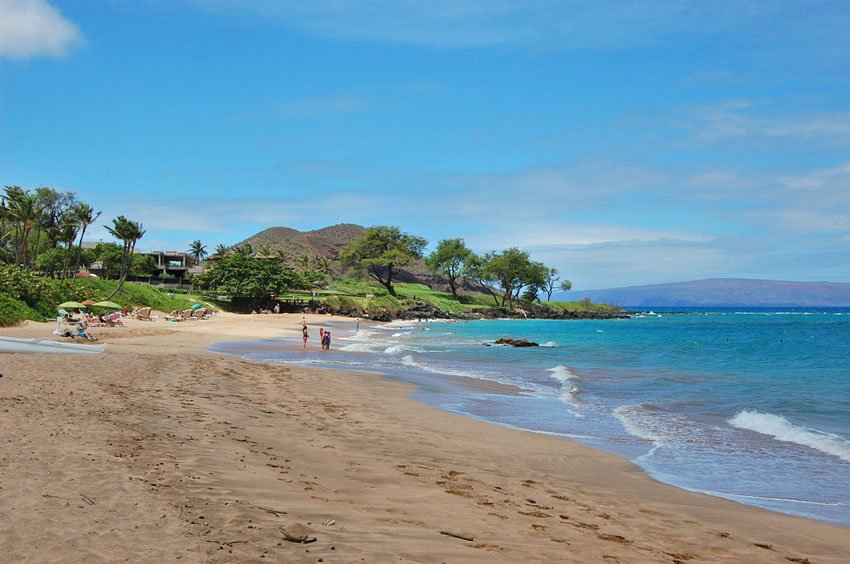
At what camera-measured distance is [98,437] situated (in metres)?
7.98

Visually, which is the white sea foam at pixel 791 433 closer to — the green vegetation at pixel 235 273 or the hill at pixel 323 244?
the green vegetation at pixel 235 273

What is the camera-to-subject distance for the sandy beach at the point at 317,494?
16.2 feet

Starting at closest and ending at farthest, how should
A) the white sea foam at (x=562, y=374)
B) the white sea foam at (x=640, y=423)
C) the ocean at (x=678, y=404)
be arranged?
the ocean at (x=678, y=404), the white sea foam at (x=640, y=423), the white sea foam at (x=562, y=374)

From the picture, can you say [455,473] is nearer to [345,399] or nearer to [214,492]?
[214,492]

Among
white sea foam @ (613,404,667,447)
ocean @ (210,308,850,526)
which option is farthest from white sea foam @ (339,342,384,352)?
white sea foam @ (613,404,667,447)

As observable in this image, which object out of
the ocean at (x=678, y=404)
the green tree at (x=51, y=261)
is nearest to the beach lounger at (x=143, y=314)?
the ocean at (x=678, y=404)

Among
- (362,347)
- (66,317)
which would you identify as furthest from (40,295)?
(362,347)

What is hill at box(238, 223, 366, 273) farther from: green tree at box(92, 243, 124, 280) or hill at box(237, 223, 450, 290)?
A: green tree at box(92, 243, 124, 280)

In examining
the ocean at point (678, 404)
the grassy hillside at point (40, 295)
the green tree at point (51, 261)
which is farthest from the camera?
the green tree at point (51, 261)

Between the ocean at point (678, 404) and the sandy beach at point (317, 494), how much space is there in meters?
1.31

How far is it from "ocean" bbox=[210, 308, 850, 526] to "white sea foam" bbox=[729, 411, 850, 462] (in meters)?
0.03

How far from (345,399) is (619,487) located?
7.99 metres

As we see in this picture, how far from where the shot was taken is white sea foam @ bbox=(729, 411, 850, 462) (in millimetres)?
11852

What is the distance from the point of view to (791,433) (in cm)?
1322
